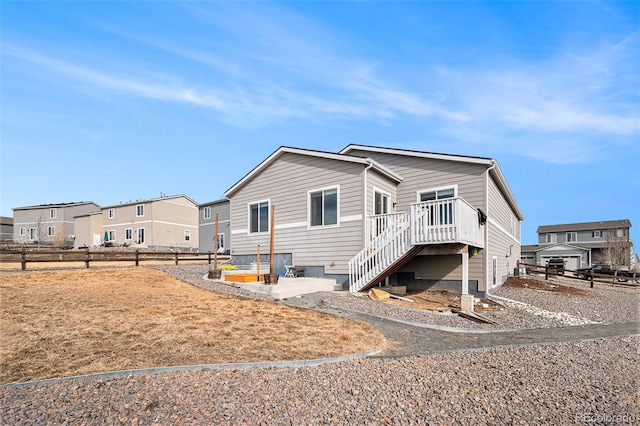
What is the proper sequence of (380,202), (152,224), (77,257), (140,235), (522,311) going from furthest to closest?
(140,235) < (152,224) < (77,257) < (380,202) < (522,311)

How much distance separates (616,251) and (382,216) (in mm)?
44226

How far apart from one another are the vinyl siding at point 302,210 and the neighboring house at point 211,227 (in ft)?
66.4

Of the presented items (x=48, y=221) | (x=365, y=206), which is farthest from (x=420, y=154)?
(x=48, y=221)

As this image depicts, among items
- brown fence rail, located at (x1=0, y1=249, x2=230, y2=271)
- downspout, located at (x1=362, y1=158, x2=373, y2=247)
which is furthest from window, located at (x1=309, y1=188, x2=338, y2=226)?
brown fence rail, located at (x1=0, y1=249, x2=230, y2=271)

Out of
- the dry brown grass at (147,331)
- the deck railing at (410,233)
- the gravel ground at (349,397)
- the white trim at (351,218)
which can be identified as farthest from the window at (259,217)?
the gravel ground at (349,397)

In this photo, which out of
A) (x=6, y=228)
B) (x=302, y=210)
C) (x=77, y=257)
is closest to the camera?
(x=302, y=210)

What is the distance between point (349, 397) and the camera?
14.0ft

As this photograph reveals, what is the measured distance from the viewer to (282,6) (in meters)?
9.94

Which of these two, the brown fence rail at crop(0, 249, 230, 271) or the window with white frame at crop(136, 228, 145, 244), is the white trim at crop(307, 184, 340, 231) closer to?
the brown fence rail at crop(0, 249, 230, 271)

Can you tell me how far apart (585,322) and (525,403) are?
7740 mm

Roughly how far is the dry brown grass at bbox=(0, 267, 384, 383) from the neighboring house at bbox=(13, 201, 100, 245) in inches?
1860

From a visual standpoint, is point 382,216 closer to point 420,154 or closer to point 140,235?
point 420,154

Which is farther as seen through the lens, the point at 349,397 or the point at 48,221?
the point at 48,221

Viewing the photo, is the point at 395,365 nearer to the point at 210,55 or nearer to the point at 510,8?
the point at 510,8
